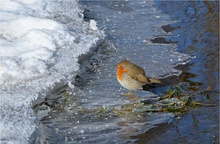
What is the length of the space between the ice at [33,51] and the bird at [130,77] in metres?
0.81

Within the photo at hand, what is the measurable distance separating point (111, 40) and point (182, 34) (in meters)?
1.32

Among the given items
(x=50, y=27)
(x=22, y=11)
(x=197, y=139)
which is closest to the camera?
(x=197, y=139)

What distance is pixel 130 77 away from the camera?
23.0 ft

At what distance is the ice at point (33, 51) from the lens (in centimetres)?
617

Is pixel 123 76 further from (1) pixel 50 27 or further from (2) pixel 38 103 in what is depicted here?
(1) pixel 50 27

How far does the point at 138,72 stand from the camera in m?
7.14

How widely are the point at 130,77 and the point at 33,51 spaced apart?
→ 5.71ft

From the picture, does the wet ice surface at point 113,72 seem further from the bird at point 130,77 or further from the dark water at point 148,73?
the bird at point 130,77

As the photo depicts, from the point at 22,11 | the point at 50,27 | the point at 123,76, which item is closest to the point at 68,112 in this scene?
the point at 123,76

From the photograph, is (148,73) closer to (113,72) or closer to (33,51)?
(113,72)

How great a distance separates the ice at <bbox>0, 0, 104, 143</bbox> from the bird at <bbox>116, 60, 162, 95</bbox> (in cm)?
81

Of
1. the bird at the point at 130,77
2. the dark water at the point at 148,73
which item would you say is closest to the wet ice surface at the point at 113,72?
the dark water at the point at 148,73

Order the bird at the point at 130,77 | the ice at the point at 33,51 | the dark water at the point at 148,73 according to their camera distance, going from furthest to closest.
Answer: the bird at the point at 130,77, the ice at the point at 33,51, the dark water at the point at 148,73

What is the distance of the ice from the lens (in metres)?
6.17
